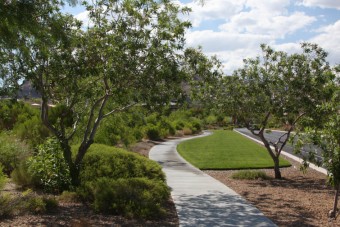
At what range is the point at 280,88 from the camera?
1359cm

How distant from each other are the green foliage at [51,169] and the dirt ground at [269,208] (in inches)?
48.4

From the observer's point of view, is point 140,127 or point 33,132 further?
point 140,127

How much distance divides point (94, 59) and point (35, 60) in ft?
3.97

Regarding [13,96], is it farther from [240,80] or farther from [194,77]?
[240,80]

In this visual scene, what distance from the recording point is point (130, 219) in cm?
850

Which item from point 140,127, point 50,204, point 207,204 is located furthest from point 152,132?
point 50,204

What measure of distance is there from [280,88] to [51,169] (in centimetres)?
705

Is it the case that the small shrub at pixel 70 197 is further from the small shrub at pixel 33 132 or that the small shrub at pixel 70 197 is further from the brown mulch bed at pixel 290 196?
the small shrub at pixel 33 132

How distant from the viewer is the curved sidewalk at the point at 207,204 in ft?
28.0

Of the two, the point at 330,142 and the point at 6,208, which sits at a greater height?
the point at 330,142

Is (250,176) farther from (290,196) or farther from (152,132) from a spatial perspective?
(152,132)

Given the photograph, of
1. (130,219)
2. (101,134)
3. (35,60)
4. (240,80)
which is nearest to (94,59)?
(35,60)

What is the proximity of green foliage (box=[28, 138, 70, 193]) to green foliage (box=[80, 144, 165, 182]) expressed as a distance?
0.54 metres

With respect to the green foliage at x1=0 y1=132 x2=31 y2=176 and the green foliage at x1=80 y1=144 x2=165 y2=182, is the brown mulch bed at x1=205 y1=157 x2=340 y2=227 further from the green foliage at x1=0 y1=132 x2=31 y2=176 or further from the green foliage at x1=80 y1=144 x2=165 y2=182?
the green foliage at x1=0 y1=132 x2=31 y2=176
